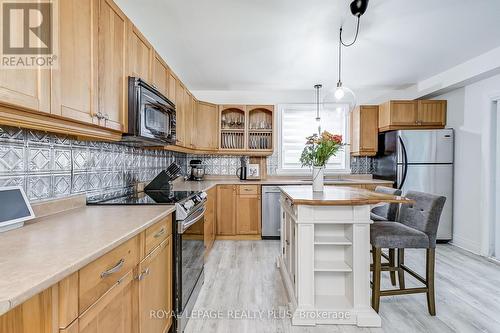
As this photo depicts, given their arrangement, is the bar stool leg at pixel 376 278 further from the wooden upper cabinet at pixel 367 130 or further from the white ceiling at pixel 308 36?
the wooden upper cabinet at pixel 367 130

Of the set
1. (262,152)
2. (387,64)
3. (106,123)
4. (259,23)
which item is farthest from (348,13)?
(262,152)

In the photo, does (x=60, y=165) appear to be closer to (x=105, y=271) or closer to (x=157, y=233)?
(x=157, y=233)

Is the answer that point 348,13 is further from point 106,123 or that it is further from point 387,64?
point 106,123

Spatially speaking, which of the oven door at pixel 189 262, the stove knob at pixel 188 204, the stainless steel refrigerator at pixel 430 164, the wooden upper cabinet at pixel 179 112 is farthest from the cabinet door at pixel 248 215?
the stainless steel refrigerator at pixel 430 164

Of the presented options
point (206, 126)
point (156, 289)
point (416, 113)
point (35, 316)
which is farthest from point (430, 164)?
point (35, 316)

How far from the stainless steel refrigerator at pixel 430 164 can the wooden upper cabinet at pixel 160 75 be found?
3474 mm

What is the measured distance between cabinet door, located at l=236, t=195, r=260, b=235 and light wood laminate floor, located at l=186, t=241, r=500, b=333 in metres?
0.71

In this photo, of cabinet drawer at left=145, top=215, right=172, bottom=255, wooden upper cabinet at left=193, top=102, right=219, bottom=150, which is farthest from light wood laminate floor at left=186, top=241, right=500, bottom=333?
wooden upper cabinet at left=193, top=102, right=219, bottom=150

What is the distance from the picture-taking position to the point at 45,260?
0.79 meters

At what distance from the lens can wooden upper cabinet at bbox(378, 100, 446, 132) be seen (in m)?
4.07

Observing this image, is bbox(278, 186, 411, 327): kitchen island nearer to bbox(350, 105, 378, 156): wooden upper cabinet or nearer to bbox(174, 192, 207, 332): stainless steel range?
bbox(174, 192, 207, 332): stainless steel range

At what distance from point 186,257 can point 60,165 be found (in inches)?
41.7

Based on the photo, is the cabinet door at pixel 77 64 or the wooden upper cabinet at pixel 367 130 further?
the wooden upper cabinet at pixel 367 130

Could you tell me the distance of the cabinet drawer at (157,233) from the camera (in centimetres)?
139
